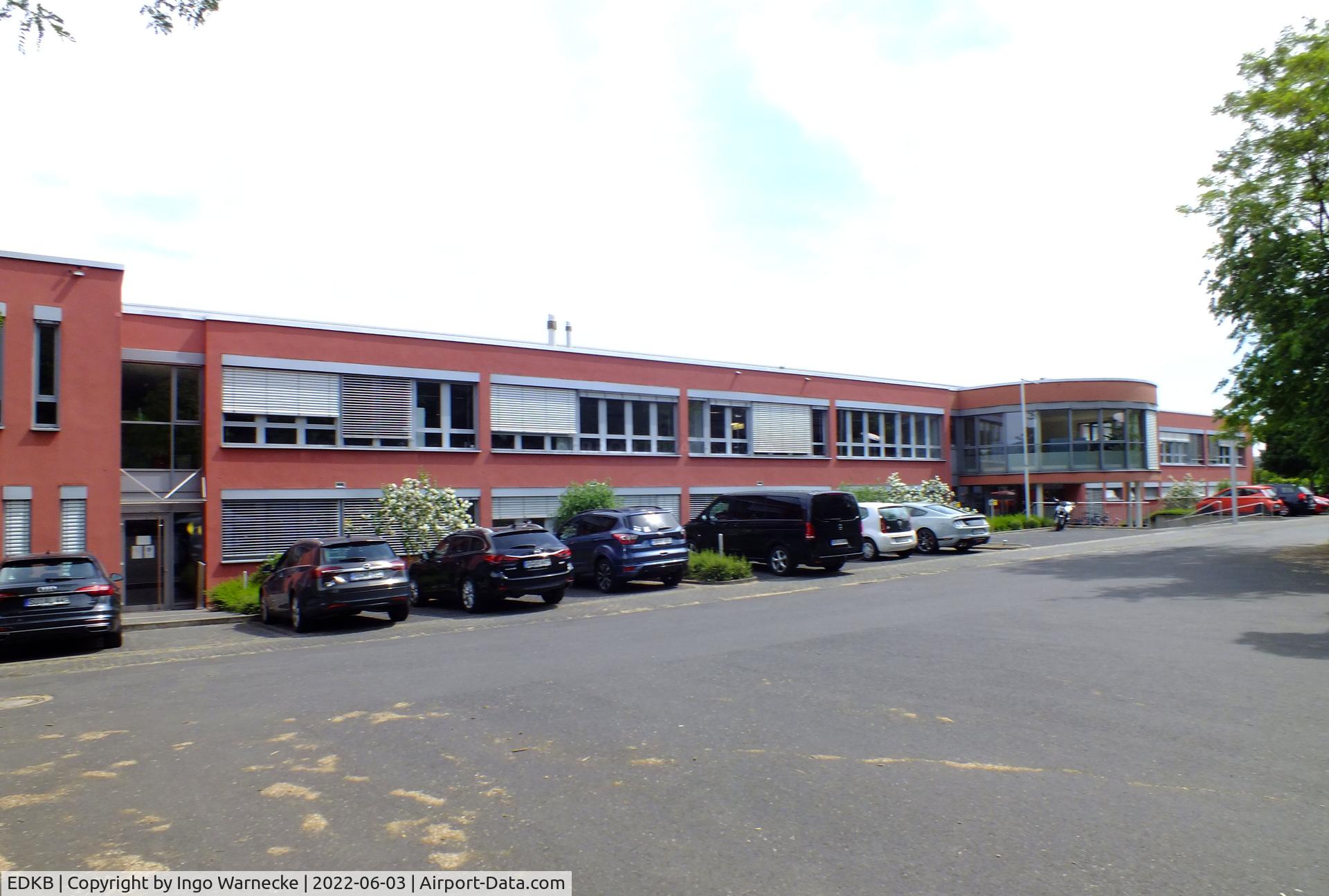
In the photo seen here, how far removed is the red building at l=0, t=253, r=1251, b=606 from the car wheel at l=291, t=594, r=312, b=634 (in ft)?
23.5

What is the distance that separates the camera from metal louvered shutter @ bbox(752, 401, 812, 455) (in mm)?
35938

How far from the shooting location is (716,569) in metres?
21.1

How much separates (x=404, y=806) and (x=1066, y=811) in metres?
3.72

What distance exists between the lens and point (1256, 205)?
70.2 feet

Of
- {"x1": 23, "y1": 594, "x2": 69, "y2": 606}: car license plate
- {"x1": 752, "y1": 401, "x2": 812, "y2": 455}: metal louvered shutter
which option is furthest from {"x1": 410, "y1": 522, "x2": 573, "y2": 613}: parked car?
{"x1": 752, "y1": 401, "x2": 812, "y2": 455}: metal louvered shutter

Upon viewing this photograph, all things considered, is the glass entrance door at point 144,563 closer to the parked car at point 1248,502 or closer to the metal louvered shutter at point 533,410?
the metal louvered shutter at point 533,410

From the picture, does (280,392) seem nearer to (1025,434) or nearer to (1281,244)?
(1281,244)

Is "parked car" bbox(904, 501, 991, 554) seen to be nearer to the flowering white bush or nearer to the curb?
the flowering white bush

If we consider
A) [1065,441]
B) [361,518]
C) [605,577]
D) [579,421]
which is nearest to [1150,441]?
[1065,441]

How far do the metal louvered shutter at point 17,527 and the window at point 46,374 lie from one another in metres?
1.73

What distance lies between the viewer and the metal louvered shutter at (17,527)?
1934 cm

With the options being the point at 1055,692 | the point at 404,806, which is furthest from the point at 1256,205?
the point at 404,806

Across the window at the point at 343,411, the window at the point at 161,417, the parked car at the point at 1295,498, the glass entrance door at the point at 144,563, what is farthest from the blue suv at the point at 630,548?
the parked car at the point at 1295,498

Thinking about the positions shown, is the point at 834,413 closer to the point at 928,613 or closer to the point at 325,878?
the point at 928,613
